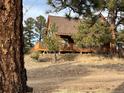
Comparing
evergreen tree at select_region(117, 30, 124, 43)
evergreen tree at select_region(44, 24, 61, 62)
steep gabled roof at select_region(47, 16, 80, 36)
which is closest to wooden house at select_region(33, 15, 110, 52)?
steep gabled roof at select_region(47, 16, 80, 36)

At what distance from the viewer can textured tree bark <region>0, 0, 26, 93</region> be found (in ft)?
19.0

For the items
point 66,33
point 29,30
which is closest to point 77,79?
point 66,33

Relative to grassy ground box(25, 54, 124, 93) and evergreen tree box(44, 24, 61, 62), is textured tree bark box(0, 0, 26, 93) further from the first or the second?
evergreen tree box(44, 24, 61, 62)

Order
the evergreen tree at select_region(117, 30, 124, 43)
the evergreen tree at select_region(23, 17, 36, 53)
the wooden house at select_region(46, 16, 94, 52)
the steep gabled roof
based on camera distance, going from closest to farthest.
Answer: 1. the evergreen tree at select_region(117, 30, 124, 43)
2. the wooden house at select_region(46, 16, 94, 52)
3. the steep gabled roof
4. the evergreen tree at select_region(23, 17, 36, 53)

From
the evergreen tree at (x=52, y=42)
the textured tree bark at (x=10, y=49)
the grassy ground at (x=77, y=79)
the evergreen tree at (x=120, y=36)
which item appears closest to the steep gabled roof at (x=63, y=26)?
the evergreen tree at (x=52, y=42)

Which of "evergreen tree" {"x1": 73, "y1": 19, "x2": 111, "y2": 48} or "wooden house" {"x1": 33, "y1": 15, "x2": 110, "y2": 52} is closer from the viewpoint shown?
"evergreen tree" {"x1": 73, "y1": 19, "x2": 111, "y2": 48}

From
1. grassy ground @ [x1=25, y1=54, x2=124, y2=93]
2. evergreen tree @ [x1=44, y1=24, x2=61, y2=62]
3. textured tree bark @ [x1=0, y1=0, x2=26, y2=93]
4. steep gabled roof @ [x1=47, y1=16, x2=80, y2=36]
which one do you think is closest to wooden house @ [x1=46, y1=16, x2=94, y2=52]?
steep gabled roof @ [x1=47, y1=16, x2=80, y2=36]

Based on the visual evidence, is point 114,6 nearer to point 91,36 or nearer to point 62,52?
point 91,36

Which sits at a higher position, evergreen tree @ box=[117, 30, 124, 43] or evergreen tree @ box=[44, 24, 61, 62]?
evergreen tree @ box=[117, 30, 124, 43]

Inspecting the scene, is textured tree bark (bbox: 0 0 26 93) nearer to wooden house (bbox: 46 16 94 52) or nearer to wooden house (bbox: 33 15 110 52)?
wooden house (bbox: 33 15 110 52)

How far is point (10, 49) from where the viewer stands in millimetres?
5797

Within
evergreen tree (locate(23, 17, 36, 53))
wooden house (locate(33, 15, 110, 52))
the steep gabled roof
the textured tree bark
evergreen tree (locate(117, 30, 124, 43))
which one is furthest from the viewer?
evergreen tree (locate(23, 17, 36, 53))

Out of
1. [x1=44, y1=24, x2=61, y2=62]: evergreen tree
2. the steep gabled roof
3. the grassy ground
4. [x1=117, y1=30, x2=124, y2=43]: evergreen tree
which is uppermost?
the steep gabled roof

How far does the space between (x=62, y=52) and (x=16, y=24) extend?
41639 millimetres
